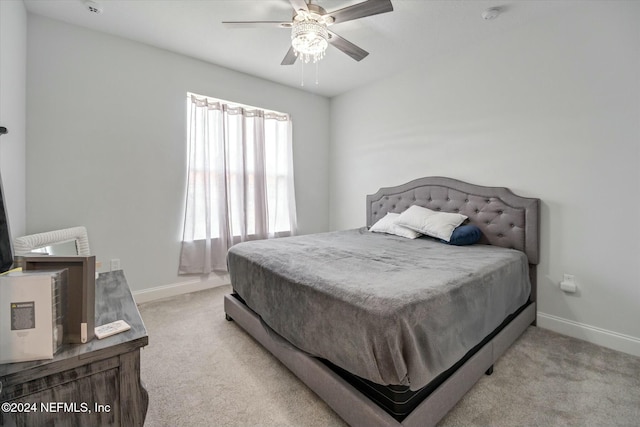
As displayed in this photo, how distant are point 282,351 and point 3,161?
227 centimetres

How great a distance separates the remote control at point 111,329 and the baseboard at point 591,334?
310 centimetres

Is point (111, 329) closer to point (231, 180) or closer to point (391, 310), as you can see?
point (391, 310)

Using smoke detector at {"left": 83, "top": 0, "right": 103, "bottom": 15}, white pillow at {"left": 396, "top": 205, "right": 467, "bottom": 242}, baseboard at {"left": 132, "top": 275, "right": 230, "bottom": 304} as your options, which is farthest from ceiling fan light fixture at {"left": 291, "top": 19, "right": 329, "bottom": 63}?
baseboard at {"left": 132, "top": 275, "right": 230, "bottom": 304}

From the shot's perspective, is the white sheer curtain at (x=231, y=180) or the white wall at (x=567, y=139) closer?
the white wall at (x=567, y=139)

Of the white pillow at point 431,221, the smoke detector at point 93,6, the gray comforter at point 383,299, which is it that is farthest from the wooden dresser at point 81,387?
the smoke detector at point 93,6

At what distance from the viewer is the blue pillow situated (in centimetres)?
255

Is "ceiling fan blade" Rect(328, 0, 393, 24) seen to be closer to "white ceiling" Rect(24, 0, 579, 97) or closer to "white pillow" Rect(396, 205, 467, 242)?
"white ceiling" Rect(24, 0, 579, 97)

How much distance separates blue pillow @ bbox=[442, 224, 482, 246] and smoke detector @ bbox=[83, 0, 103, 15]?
3.68m

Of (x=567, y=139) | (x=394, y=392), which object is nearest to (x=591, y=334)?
(x=567, y=139)

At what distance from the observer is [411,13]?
2.37m

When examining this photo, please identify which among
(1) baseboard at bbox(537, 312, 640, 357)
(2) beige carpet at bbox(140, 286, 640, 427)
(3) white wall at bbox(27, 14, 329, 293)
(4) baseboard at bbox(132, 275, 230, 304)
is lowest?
(2) beige carpet at bbox(140, 286, 640, 427)

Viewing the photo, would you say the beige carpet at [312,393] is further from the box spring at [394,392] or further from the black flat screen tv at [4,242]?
the black flat screen tv at [4,242]

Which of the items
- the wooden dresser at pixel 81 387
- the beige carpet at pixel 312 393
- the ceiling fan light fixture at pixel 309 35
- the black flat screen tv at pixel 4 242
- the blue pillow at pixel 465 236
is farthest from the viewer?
the blue pillow at pixel 465 236

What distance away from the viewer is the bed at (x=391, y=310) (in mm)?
1178
